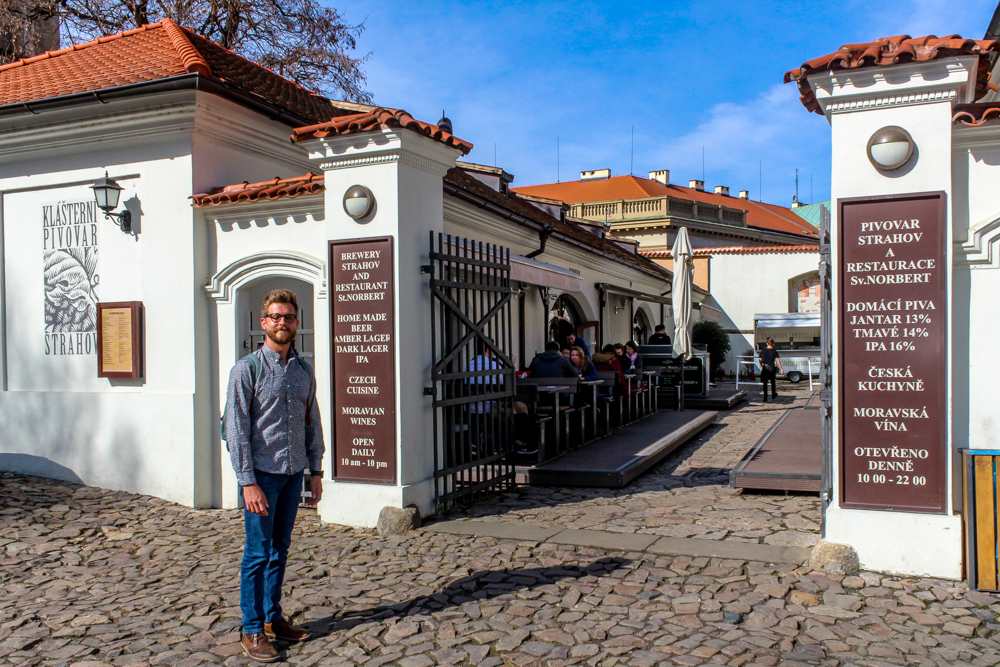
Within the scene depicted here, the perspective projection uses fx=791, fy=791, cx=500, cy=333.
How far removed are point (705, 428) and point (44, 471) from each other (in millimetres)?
9335

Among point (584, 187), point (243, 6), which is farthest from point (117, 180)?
point (584, 187)

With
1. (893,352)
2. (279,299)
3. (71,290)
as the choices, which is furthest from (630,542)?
(71,290)

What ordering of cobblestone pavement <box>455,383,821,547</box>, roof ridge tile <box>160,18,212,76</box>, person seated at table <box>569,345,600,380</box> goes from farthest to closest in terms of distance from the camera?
person seated at table <box>569,345,600,380</box> → roof ridge tile <box>160,18,212,76</box> → cobblestone pavement <box>455,383,821,547</box>

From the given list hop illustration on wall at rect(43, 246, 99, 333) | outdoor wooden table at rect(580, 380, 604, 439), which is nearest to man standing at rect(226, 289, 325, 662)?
hop illustration on wall at rect(43, 246, 99, 333)

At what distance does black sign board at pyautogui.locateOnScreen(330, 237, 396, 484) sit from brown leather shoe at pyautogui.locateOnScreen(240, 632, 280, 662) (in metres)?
2.39

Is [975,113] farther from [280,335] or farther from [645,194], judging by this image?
[645,194]

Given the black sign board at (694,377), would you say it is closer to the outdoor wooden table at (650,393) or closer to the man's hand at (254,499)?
the outdoor wooden table at (650,393)

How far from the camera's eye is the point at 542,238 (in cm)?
1217

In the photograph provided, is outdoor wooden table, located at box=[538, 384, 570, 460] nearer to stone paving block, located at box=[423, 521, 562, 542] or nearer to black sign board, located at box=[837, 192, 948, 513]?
stone paving block, located at box=[423, 521, 562, 542]

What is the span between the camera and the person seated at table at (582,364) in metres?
11.2

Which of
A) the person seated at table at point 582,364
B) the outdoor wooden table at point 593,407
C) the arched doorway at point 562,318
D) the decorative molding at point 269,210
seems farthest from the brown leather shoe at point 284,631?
the arched doorway at point 562,318

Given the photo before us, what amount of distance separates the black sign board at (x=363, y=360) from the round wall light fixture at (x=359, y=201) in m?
0.22

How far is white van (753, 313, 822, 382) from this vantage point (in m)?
25.0

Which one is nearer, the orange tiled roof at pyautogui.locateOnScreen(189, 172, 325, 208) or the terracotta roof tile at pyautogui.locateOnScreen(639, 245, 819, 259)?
the orange tiled roof at pyautogui.locateOnScreen(189, 172, 325, 208)
